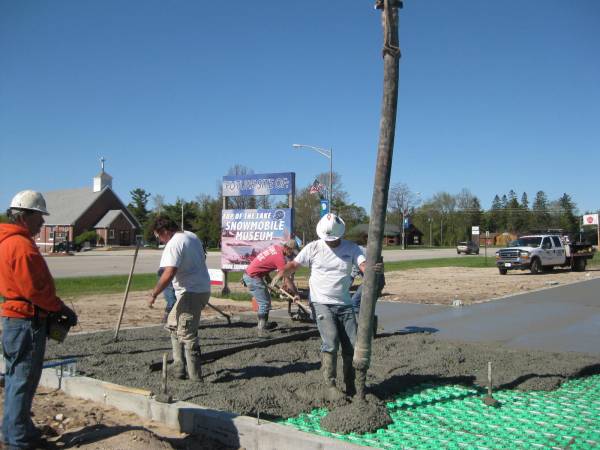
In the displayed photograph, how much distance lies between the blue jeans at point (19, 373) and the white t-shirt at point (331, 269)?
250cm

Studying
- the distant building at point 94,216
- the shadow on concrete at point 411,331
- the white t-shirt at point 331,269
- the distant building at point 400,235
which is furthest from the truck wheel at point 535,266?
the distant building at point 400,235

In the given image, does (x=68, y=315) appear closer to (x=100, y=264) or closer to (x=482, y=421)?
(x=482, y=421)

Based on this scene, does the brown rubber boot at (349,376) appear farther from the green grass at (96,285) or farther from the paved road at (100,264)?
the paved road at (100,264)

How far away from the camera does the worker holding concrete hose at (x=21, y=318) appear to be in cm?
411

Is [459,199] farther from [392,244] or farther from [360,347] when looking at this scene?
[360,347]

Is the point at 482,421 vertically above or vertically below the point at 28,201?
below

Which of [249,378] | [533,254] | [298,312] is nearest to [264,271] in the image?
[298,312]

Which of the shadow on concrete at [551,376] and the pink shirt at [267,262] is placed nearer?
the shadow on concrete at [551,376]

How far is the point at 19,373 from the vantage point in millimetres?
4188

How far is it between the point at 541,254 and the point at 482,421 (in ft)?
87.0

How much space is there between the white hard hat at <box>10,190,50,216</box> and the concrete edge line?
6.76 ft

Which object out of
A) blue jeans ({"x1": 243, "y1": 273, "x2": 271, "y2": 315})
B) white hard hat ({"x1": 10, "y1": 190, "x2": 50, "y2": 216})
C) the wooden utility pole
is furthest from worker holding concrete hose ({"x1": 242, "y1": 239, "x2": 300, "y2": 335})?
white hard hat ({"x1": 10, "y1": 190, "x2": 50, "y2": 216})

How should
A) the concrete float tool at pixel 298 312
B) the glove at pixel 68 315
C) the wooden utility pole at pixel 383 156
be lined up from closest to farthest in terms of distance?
1. the glove at pixel 68 315
2. the wooden utility pole at pixel 383 156
3. the concrete float tool at pixel 298 312

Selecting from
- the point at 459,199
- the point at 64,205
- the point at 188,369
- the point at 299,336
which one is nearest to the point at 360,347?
the point at 188,369
